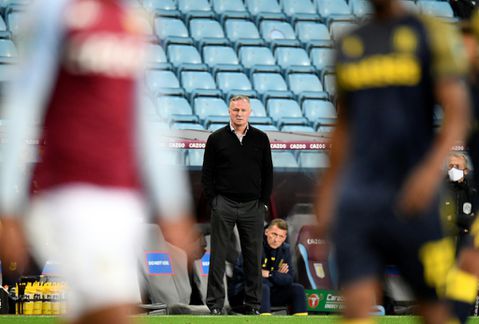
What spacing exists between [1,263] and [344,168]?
902 cm

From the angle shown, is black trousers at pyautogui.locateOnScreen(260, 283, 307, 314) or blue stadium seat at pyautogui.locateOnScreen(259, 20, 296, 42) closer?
black trousers at pyautogui.locateOnScreen(260, 283, 307, 314)

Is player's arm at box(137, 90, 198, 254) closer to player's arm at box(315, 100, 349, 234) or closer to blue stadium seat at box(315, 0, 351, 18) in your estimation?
player's arm at box(315, 100, 349, 234)

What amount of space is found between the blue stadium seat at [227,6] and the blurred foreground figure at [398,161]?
17.5 metres

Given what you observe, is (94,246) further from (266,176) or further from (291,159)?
(291,159)

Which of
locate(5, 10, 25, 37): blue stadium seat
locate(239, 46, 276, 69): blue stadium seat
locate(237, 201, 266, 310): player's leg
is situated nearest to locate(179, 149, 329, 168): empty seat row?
locate(237, 201, 266, 310): player's leg

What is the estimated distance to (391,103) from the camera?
447 centimetres

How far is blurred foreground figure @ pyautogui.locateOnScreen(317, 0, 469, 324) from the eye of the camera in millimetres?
4410

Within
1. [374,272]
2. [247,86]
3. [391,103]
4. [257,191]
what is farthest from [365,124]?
[247,86]

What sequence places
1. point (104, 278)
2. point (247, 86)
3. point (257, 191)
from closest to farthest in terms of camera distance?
point (104, 278)
point (257, 191)
point (247, 86)

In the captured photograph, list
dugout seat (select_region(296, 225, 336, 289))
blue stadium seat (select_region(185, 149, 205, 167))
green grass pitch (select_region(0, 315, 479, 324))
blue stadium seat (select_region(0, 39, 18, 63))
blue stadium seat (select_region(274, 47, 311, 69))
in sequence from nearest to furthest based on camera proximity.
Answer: green grass pitch (select_region(0, 315, 479, 324)) < blue stadium seat (select_region(185, 149, 205, 167)) < dugout seat (select_region(296, 225, 336, 289)) < blue stadium seat (select_region(0, 39, 18, 63)) < blue stadium seat (select_region(274, 47, 311, 69))

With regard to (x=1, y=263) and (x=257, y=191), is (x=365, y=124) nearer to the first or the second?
(x=257, y=191)

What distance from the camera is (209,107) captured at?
62.7 feet

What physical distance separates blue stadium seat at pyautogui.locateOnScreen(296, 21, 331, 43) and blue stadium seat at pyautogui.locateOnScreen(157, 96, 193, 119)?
376 cm

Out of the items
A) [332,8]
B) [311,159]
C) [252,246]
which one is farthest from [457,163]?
[332,8]
